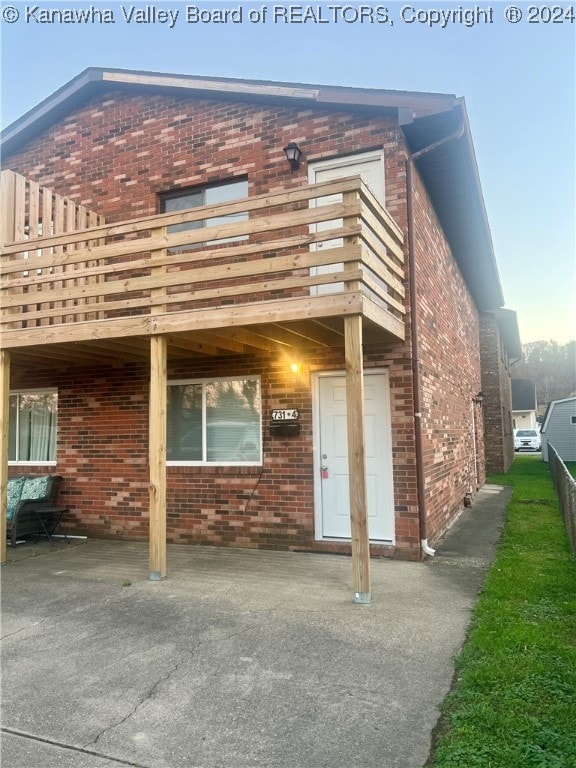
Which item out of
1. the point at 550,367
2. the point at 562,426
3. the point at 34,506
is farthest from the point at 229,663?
the point at 550,367

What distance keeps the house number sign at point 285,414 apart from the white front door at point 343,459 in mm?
295

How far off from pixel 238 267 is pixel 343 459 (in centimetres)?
286

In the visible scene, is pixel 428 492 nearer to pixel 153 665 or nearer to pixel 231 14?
pixel 153 665

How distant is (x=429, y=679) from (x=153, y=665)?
6.03ft

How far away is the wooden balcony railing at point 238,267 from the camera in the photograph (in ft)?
16.2

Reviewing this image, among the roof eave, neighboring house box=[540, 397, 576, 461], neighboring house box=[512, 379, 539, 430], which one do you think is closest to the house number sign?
the roof eave

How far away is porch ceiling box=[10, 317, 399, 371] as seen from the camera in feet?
18.6

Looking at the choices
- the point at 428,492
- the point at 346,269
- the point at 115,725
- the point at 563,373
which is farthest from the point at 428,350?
the point at 563,373

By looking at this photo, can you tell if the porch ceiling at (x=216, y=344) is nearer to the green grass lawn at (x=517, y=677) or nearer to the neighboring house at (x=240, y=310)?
the neighboring house at (x=240, y=310)

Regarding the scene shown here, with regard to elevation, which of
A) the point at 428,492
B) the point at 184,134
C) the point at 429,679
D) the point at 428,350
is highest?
the point at 184,134

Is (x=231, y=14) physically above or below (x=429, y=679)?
above

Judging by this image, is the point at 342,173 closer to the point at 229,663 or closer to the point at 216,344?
the point at 216,344

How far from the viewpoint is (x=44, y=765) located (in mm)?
2516

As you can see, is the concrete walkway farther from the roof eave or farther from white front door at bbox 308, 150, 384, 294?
the roof eave
